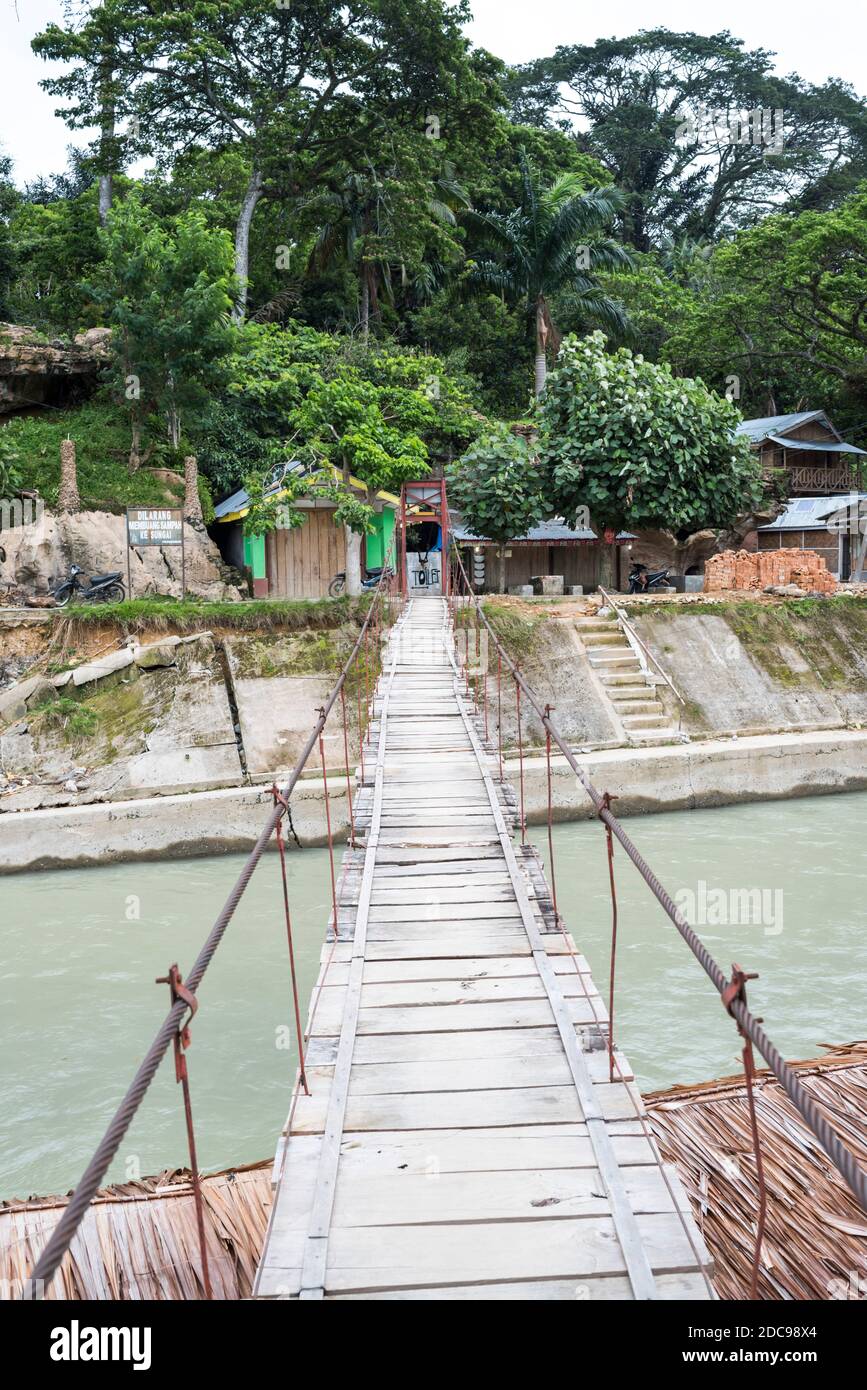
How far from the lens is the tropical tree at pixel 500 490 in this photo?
17.1m

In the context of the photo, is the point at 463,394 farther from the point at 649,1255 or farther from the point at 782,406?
the point at 649,1255

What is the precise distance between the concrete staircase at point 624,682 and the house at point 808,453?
11801 millimetres

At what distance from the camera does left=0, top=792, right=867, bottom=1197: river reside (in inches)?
226

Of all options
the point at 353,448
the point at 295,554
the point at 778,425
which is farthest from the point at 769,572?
the point at 778,425

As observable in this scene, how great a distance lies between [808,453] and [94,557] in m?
17.2

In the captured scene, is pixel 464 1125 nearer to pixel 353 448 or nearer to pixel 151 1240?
pixel 151 1240

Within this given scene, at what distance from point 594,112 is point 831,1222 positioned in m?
43.8

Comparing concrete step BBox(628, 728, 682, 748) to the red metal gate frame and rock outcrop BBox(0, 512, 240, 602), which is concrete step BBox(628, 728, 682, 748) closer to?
the red metal gate frame

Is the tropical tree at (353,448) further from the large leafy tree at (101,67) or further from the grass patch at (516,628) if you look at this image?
the large leafy tree at (101,67)

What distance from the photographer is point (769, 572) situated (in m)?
16.8

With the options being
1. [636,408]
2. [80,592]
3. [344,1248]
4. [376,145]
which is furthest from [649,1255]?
[376,145]

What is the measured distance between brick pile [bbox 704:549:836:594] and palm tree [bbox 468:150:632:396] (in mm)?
8816
